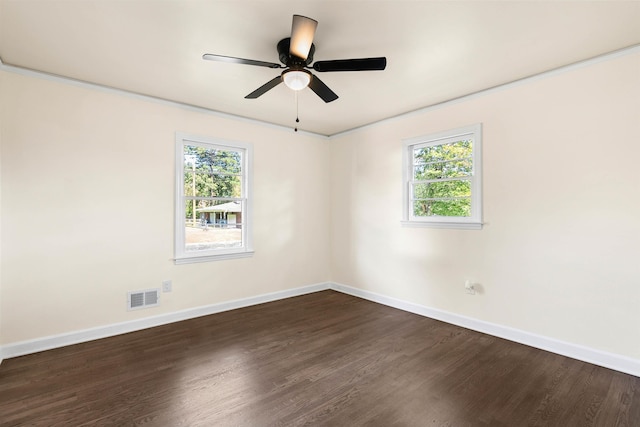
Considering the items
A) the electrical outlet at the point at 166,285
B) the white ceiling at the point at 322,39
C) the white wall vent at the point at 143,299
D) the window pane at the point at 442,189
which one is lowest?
the white wall vent at the point at 143,299

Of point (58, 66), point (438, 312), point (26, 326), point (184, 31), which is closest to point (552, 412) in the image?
point (438, 312)

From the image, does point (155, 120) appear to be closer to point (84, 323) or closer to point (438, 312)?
point (84, 323)

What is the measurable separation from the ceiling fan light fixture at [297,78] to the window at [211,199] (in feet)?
6.66

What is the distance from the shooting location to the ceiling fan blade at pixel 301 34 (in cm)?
185

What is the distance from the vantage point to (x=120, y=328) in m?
3.36

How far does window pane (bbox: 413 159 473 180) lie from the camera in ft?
12.0

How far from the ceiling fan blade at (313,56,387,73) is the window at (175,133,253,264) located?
2.32m

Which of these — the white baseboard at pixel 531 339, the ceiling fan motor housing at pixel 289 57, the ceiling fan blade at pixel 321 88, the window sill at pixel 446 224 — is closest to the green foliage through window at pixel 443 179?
the window sill at pixel 446 224

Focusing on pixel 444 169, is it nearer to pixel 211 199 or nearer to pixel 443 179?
pixel 443 179

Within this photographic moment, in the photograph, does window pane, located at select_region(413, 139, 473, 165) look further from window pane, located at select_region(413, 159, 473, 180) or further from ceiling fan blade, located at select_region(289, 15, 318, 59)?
ceiling fan blade, located at select_region(289, 15, 318, 59)

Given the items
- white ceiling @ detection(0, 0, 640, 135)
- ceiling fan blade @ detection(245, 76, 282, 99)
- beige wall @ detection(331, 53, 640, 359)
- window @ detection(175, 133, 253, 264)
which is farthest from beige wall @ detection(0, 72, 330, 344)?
beige wall @ detection(331, 53, 640, 359)

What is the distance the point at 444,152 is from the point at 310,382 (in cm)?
302

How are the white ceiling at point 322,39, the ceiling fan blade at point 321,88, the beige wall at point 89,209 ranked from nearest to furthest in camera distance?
the white ceiling at point 322,39 < the ceiling fan blade at point 321,88 < the beige wall at point 89,209

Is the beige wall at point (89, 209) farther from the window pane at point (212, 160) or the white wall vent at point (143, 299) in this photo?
the window pane at point (212, 160)
